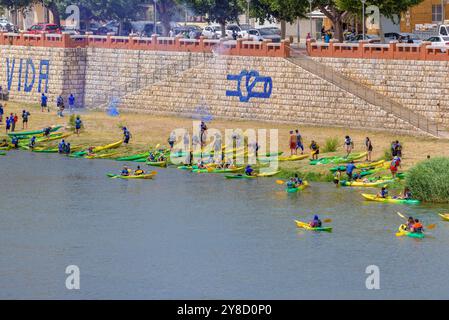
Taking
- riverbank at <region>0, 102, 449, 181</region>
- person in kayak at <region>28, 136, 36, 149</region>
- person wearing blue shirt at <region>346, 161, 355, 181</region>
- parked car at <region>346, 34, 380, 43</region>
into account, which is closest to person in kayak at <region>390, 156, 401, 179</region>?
riverbank at <region>0, 102, 449, 181</region>

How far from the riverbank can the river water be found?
5743 millimetres

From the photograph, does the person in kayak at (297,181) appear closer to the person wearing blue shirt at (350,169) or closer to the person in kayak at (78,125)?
the person wearing blue shirt at (350,169)

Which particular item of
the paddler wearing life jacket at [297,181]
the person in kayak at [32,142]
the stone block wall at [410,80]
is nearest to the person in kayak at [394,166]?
the paddler wearing life jacket at [297,181]

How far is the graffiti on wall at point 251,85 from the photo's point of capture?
103000 mm

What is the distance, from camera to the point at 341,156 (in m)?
89.4

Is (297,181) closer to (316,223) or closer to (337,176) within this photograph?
(337,176)

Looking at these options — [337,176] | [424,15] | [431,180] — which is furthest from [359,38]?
[431,180]

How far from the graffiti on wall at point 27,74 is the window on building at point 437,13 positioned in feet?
123

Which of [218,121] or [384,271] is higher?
[218,121]

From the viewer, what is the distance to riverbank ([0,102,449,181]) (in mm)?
88375

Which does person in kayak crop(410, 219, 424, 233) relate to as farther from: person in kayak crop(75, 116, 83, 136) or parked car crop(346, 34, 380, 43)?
person in kayak crop(75, 116, 83, 136)
